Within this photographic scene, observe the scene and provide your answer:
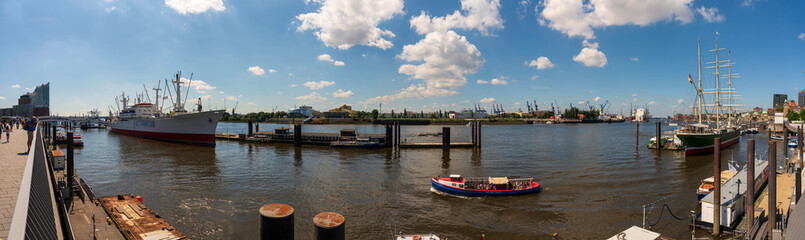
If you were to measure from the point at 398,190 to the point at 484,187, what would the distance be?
23.2 feet

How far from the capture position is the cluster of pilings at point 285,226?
353cm

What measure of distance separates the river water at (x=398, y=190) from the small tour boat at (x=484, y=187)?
70cm

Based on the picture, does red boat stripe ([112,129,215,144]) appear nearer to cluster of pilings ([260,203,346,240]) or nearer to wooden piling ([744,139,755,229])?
cluster of pilings ([260,203,346,240])

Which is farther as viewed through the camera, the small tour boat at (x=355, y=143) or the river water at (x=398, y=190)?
the small tour boat at (x=355, y=143)

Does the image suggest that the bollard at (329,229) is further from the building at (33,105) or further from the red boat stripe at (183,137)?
the building at (33,105)

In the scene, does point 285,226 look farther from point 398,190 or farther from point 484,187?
Answer: point 398,190

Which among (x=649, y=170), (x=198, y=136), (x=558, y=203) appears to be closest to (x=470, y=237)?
(x=558, y=203)

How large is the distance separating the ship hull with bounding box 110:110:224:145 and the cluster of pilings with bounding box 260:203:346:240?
2342 inches

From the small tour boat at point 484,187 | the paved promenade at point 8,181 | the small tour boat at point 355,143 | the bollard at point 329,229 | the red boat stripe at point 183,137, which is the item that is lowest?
the small tour boat at point 484,187

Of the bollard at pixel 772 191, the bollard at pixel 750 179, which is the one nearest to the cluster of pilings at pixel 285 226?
the bollard at pixel 772 191

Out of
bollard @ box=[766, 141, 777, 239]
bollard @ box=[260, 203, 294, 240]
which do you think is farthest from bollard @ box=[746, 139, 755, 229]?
bollard @ box=[260, 203, 294, 240]

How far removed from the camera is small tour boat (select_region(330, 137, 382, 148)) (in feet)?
182

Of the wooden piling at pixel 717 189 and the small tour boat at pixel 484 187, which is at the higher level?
the wooden piling at pixel 717 189

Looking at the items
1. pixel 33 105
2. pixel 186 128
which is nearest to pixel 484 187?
pixel 186 128
